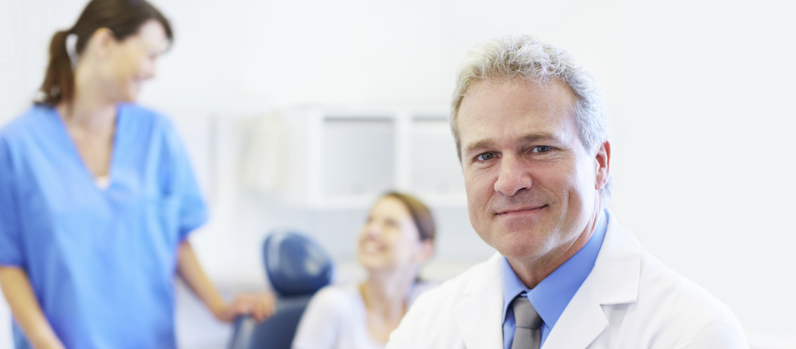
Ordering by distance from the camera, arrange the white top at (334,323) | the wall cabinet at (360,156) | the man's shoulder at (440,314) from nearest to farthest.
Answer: the man's shoulder at (440,314)
the white top at (334,323)
the wall cabinet at (360,156)

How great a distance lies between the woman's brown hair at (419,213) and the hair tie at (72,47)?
37.6 inches

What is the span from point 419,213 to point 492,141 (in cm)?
114

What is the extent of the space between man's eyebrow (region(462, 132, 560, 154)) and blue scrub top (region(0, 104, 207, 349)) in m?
1.20

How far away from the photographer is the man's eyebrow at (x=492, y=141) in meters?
0.82

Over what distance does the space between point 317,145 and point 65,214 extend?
38.6 inches

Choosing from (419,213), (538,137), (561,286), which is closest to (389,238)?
(419,213)

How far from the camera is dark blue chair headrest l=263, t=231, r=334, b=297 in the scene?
1846 millimetres

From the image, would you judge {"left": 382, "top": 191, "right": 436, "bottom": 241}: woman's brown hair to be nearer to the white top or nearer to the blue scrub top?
the white top

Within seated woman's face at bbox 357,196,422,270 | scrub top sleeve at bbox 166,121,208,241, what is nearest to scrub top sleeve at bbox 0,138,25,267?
scrub top sleeve at bbox 166,121,208,241

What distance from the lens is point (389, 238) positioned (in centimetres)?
192

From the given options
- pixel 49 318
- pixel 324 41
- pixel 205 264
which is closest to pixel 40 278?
pixel 49 318

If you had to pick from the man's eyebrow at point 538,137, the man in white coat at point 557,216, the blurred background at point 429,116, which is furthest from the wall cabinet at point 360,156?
the man's eyebrow at point 538,137

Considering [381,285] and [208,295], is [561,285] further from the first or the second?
[208,295]

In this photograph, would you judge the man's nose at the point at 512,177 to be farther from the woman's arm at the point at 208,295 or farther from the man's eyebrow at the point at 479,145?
the woman's arm at the point at 208,295
